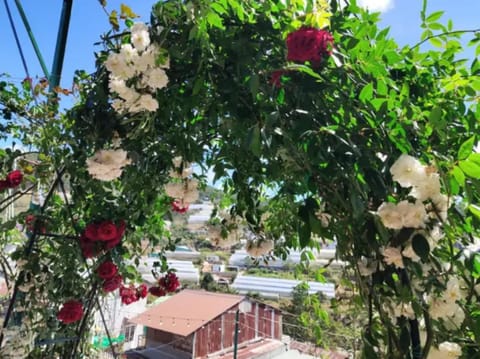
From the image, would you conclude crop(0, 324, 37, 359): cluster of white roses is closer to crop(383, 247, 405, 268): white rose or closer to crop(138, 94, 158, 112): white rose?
crop(138, 94, 158, 112): white rose

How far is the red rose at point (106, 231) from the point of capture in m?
1.16

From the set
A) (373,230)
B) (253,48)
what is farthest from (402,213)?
(253,48)

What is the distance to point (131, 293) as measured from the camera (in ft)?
5.85

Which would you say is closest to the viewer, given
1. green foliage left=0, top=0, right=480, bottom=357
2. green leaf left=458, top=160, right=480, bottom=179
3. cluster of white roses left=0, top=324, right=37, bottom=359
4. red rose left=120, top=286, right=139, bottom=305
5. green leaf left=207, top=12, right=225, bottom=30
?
green leaf left=458, top=160, right=480, bottom=179

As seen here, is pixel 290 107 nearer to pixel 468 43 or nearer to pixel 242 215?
pixel 468 43

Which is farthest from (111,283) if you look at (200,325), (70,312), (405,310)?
(200,325)

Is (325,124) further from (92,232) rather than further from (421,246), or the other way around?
(92,232)

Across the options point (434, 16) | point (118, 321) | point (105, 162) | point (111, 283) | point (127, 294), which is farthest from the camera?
point (118, 321)

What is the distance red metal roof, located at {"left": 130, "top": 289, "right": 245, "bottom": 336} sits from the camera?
4848mm

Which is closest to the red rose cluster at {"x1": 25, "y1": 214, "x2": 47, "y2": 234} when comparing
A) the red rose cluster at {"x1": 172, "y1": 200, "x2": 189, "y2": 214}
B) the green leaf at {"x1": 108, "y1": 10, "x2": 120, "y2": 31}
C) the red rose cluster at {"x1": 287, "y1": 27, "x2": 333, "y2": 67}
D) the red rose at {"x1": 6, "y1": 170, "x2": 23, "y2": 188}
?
the red rose at {"x1": 6, "y1": 170, "x2": 23, "y2": 188}

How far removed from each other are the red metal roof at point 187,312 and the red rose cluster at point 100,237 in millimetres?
3621

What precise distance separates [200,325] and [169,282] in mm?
3514

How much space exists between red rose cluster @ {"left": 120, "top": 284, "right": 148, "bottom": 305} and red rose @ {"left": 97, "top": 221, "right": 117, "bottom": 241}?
70 cm

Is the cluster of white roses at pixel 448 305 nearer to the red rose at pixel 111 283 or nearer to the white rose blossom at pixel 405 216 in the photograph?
the white rose blossom at pixel 405 216
